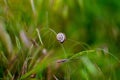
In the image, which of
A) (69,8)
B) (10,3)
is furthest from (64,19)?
(10,3)

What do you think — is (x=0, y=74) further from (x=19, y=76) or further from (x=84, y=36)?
(x=84, y=36)

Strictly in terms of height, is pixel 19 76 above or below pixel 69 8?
below

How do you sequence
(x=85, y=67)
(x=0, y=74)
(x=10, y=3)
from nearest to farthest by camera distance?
(x=85, y=67) → (x=0, y=74) → (x=10, y=3)

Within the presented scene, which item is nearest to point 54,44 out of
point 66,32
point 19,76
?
point 66,32

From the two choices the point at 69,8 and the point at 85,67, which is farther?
the point at 69,8

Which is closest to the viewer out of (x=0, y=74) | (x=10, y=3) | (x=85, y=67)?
(x=85, y=67)

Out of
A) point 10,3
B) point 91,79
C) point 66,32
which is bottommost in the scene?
point 91,79

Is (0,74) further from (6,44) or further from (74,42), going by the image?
(74,42)
